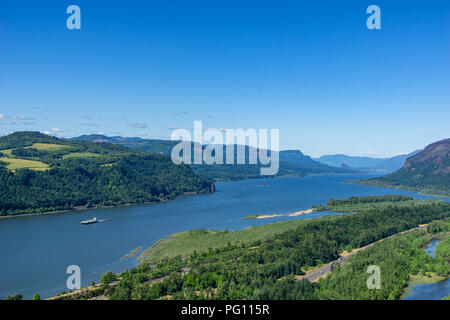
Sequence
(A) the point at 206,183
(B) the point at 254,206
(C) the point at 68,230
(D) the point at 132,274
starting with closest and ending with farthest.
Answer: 1. (D) the point at 132,274
2. (C) the point at 68,230
3. (B) the point at 254,206
4. (A) the point at 206,183

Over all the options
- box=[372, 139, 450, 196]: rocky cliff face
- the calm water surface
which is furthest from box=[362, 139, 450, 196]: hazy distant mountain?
the calm water surface

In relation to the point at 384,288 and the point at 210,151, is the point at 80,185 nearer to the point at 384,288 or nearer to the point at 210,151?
the point at 384,288

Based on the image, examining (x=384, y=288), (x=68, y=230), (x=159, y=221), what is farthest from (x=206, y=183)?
(x=384, y=288)

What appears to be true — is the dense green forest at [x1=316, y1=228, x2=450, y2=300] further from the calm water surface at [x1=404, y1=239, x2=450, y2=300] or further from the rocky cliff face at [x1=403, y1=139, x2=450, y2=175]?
the rocky cliff face at [x1=403, y1=139, x2=450, y2=175]

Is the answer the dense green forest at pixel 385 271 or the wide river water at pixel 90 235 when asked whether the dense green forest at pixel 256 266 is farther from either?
the wide river water at pixel 90 235

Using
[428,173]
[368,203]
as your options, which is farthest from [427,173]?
[368,203]
